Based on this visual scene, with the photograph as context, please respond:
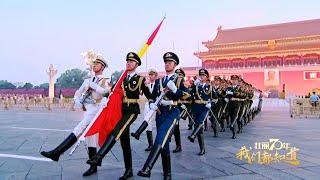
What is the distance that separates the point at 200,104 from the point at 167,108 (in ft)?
7.25

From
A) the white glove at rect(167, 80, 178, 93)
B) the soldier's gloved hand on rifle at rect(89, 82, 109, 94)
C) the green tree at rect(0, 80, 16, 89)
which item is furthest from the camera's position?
the green tree at rect(0, 80, 16, 89)

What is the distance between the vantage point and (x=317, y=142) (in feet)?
29.3

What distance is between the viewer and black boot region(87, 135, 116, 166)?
178 inches

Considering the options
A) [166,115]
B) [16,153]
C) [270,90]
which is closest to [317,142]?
[166,115]

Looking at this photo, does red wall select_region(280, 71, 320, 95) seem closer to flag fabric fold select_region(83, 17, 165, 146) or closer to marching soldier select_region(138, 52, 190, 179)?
marching soldier select_region(138, 52, 190, 179)

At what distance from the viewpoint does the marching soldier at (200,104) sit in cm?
664

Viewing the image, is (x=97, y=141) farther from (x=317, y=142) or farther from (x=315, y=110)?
(x=315, y=110)

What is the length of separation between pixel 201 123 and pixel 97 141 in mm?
2191

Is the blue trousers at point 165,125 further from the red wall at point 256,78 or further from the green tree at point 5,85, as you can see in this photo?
the green tree at point 5,85

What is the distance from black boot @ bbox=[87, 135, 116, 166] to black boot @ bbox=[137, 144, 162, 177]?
0.58m

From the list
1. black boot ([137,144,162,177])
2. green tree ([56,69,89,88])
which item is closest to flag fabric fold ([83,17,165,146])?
black boot ([137,144,162,177])

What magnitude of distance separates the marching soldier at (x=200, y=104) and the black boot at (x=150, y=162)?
1682 millimetres

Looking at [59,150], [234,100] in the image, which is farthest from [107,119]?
[234,100]

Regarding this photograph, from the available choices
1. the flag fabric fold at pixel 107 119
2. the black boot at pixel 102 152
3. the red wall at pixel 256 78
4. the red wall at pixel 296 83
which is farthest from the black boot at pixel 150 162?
the red wall at pixel 256 78
